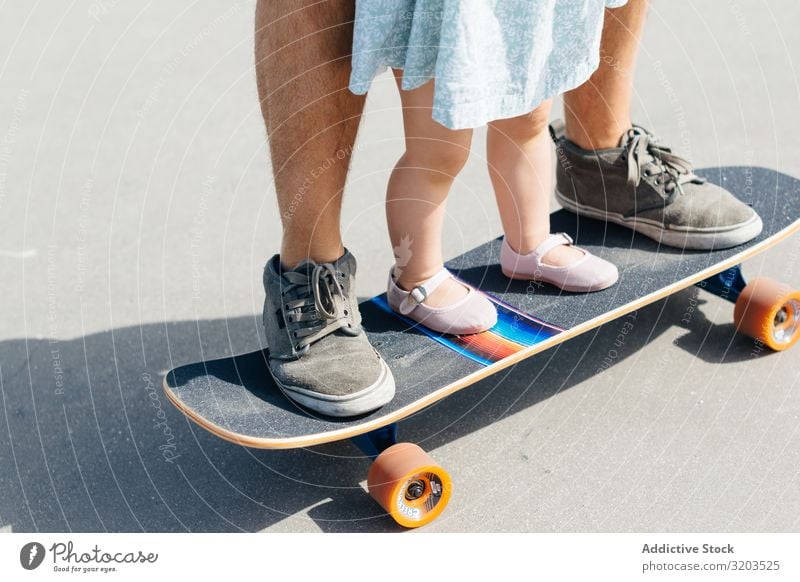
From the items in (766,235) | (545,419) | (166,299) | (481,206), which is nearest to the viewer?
(545,419)

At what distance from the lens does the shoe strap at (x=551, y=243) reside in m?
2.22

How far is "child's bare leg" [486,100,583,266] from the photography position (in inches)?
81.4

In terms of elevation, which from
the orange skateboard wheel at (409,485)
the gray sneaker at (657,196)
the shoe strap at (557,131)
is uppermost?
the shoe strap at (557,131)

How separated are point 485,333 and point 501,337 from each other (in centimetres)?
4

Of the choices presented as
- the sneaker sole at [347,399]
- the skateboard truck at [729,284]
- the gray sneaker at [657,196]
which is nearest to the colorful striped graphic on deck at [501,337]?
the sneaker sole at [347,399]

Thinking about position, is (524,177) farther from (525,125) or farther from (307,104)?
(307,104)

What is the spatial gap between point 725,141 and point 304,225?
Answer: 182 centimetres

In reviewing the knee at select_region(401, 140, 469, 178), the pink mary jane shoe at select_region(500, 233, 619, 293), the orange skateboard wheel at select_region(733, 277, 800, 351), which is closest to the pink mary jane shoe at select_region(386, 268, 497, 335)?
the pink mary jane shoe at select_region(500, 233, 619, 293)

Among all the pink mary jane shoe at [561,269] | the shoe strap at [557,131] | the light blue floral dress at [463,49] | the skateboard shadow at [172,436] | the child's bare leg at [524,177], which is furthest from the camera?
the shoe strap at [557,131]

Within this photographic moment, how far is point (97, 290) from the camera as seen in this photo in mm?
2613

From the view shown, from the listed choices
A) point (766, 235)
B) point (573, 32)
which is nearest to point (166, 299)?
point (573, 32)

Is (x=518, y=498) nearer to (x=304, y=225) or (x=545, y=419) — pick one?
(x=545, y=419)

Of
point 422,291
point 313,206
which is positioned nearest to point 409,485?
point 422,291

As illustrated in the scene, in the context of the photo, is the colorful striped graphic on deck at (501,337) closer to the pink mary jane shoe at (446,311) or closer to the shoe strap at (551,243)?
the pink mary jane shoe at (446,311)
